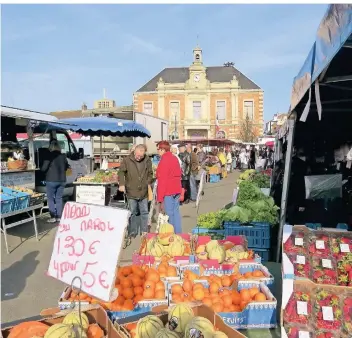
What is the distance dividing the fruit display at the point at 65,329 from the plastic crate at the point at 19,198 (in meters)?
4.43

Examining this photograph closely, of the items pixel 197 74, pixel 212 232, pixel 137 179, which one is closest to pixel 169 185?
pixel 137 179

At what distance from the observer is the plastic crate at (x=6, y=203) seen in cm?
621

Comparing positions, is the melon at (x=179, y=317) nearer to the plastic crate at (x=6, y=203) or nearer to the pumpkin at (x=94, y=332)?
the pumpkin at (x=94, y=332)

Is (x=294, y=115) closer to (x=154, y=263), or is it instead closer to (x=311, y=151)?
(x=154, y=263)

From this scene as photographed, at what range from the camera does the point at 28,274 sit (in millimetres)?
5465

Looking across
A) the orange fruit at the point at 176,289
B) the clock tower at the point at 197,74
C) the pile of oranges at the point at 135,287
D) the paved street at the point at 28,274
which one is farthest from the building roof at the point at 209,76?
the orange fruit at the point at 176,289

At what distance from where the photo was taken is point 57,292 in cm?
479

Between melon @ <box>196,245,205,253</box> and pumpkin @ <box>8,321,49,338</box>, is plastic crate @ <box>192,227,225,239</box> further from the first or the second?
pumpkin @ <box>8,321,49,338</box>

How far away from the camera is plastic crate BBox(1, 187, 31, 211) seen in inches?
259

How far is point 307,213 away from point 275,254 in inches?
51.5

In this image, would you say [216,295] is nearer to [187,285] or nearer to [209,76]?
[187,285]

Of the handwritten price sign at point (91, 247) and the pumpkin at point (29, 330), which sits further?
the handwritten price sign at point (91, 247)

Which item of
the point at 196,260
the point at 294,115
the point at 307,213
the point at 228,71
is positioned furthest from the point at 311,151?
the point at 228,71

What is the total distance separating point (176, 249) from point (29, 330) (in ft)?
7.96
